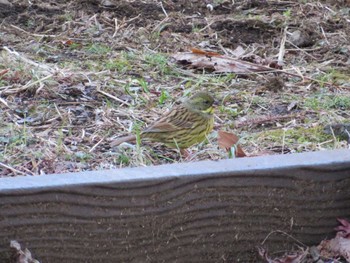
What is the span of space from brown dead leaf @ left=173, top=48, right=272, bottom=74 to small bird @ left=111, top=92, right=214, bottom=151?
928 millimetres

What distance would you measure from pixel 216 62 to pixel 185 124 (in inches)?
48.1

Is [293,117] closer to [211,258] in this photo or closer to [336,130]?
[336,130]

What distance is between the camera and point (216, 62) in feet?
19.7

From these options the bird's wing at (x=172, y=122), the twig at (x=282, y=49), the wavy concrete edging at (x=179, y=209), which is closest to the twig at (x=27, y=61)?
the bird's wing at (x=172, y=122)

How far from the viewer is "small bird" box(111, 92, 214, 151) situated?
4.61 metres

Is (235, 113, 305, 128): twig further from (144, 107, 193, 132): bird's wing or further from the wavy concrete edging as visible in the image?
the wavy concrete edging

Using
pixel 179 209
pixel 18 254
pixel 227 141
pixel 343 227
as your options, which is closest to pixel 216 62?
pixel 227 141

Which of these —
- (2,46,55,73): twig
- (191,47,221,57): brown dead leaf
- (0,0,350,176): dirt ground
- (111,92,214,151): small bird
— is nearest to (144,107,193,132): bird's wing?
(111,92,214,151): small bird

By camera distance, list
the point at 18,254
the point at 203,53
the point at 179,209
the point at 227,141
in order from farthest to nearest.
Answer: the point at 203,53, the point at 227,141, the point at 179,209, the point at 18,254

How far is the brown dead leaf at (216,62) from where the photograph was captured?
19.3 ft

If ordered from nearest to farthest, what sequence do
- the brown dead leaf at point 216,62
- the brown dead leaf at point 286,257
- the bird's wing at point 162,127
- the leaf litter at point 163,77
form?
the brown dead leaf at point 286,257, the leaf litter at point 163,77, the bird's wing at point 162,127, the brown dead leaf at point 216,62

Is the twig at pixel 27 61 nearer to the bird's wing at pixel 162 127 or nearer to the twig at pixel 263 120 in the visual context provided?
the bird's wing at pixel 162 127

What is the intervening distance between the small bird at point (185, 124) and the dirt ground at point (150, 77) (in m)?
0.07

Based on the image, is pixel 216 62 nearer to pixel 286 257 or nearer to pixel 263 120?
pixel 263 120
